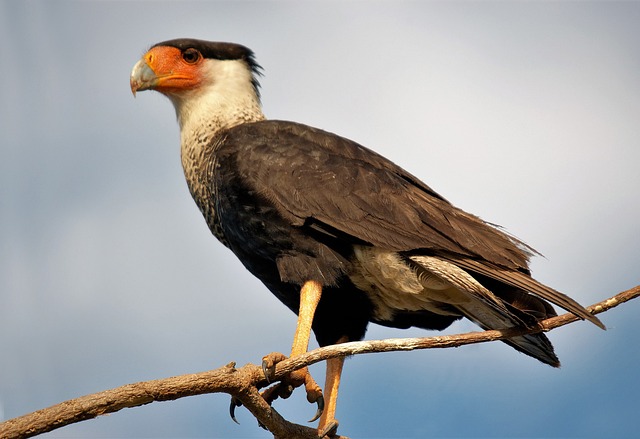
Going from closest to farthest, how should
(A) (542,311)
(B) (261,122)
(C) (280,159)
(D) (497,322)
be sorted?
(A) (542,311) → (D) (497,322) → (C) (280,159) → (B) (261,122)

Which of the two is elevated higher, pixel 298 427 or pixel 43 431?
pixel 43 431

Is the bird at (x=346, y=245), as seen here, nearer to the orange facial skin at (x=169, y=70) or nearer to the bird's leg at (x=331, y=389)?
the bird's leg at (x=331, y=389)

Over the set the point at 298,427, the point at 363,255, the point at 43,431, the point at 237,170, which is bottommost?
the point at 298,427

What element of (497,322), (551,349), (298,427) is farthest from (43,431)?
(551,349)

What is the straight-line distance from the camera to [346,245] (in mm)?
4535

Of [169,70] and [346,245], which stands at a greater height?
[169,70]

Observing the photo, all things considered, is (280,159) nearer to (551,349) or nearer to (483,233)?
(483,233)

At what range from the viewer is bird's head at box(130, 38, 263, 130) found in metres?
5.48

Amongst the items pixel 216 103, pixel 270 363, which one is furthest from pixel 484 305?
pixel 216 103

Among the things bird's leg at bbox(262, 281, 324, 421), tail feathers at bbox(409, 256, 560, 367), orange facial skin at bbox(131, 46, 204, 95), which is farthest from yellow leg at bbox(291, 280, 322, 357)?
orange facial skin at bbox(131, 46, 204, 95)

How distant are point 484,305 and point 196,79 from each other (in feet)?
7.73

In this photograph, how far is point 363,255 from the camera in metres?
4.51

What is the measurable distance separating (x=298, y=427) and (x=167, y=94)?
246cm

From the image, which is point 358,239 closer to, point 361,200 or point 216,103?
point 361,200
